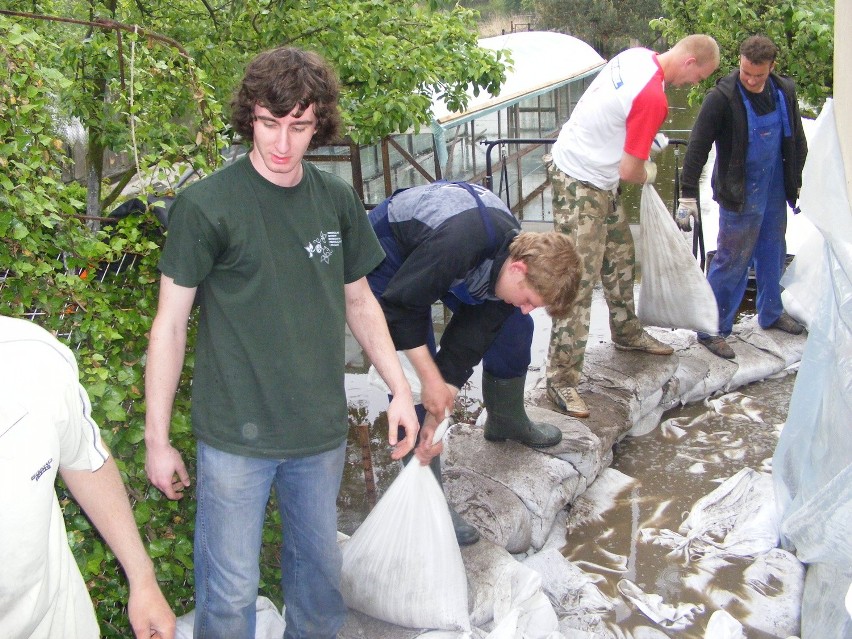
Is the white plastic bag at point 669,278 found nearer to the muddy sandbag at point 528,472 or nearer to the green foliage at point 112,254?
the muddy sandbag at point 528,472

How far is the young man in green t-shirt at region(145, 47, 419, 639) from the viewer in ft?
6.31

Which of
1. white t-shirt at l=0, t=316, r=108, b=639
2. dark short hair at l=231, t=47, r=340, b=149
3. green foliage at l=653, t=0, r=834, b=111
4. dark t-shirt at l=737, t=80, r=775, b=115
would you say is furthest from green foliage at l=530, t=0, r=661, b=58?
white t-shirt at l=0, t=316, r=108, b=639

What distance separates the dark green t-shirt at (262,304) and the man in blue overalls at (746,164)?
9.36ft

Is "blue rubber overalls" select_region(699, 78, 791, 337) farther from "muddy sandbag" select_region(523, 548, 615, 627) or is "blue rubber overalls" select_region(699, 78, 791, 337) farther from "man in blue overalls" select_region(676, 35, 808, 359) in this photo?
"muddy sandbag" select_region(523, 548, 615, 627)

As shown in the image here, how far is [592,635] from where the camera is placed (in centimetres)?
275

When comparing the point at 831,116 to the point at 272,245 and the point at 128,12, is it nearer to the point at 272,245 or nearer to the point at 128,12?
the point at 272,245

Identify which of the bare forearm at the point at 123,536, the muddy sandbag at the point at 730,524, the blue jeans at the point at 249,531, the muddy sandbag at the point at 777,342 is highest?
the bare forearm at the point at 123,536

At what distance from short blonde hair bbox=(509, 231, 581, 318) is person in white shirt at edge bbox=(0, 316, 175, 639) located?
129 centimetres

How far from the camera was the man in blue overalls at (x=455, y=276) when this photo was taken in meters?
2.47

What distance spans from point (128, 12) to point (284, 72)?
3258 millimetres

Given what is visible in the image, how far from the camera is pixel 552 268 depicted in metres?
2.42

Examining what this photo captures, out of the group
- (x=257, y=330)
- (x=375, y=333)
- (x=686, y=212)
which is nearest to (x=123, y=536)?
(x=257, y=330)

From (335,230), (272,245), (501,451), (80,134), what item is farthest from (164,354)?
(80,134)

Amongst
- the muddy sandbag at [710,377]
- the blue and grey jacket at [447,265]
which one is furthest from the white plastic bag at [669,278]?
the blue and grey jacket at [447,265]
